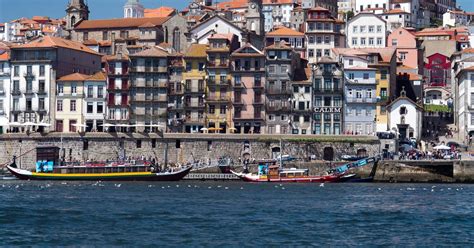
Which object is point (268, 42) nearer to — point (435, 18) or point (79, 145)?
point (79, 145)

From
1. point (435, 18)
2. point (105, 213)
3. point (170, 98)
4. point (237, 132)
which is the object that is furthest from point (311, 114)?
point (435, 18)

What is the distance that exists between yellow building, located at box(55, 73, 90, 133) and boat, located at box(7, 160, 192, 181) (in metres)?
11.2

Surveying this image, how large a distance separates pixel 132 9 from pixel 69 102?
8371 centimetres

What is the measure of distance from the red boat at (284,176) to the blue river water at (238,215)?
5.81 meters

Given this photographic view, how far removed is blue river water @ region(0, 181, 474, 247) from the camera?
170ft

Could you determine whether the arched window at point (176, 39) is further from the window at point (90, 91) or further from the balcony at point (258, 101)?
the balcony at point (258, 101)

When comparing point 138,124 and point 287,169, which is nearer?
point 287,169

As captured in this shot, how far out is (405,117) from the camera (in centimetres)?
10706

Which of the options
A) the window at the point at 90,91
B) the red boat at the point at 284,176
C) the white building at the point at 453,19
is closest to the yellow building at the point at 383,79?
the red boat at the point at 284,176

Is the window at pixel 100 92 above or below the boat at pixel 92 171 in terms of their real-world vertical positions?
above

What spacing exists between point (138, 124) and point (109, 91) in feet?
16.2

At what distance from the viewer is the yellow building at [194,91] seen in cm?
10900

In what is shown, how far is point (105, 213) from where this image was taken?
62.9 meters

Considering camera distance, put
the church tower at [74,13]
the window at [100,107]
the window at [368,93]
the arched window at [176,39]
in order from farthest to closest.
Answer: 1. the church tower at [74,13]
2. the arched window at [176,39]
3. the window at [100,107]
4. the window at [368,93]
